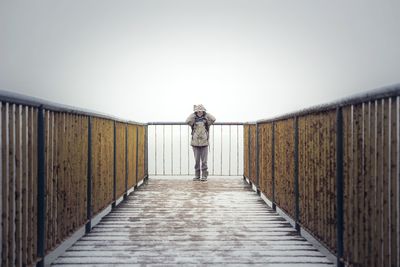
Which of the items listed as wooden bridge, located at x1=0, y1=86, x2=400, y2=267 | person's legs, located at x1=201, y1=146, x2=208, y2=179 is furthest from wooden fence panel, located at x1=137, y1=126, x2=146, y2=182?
wooden bridge, located at x1=0, y1=86, x2=400, y2=267

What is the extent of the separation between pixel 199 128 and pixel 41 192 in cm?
808

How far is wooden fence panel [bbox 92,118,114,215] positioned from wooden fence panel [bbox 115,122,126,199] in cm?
44

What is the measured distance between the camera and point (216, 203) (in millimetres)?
8109

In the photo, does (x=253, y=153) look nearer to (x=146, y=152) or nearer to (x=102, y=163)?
(x=146, y=152)

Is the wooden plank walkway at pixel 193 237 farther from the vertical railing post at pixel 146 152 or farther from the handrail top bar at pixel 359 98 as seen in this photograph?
the vertical railing post at pixel 146 152

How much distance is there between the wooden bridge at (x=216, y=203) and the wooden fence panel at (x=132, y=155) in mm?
1240

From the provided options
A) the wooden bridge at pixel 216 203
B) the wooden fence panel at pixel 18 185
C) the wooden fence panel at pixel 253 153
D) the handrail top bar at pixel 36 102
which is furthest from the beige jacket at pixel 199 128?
the wooden fence panel at pixel 18 185

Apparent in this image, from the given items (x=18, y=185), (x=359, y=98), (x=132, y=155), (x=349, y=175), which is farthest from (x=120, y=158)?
(x=359, y=98)

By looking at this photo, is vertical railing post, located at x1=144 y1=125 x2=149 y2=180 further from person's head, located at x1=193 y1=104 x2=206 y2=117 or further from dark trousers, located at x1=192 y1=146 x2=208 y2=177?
person's head, located at x1=193 y1=104 x2=206 y2=117

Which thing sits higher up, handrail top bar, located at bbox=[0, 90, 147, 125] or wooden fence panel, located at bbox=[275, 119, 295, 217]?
handrail top bar, located at bbox=[0, 90, 147, 125]

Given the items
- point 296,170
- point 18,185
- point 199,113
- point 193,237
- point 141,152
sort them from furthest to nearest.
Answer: point 199,113 < point 141,152 < point 296,170 < point 193,237 < point 18,185

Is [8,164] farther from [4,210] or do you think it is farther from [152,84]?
[152,84]

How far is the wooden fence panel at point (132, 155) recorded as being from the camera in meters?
9.21

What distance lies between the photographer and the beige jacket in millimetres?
11922
